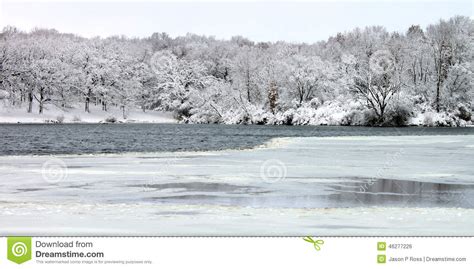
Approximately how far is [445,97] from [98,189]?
304ft

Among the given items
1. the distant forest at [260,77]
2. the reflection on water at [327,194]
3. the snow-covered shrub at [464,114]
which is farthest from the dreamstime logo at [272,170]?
the snow-covered shrub at [464,114]

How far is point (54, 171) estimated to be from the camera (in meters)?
27.1

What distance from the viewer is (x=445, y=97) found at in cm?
10525

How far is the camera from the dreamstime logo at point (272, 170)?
2445 centimetres

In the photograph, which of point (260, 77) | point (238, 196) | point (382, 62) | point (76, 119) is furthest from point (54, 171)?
point (260, 77)
